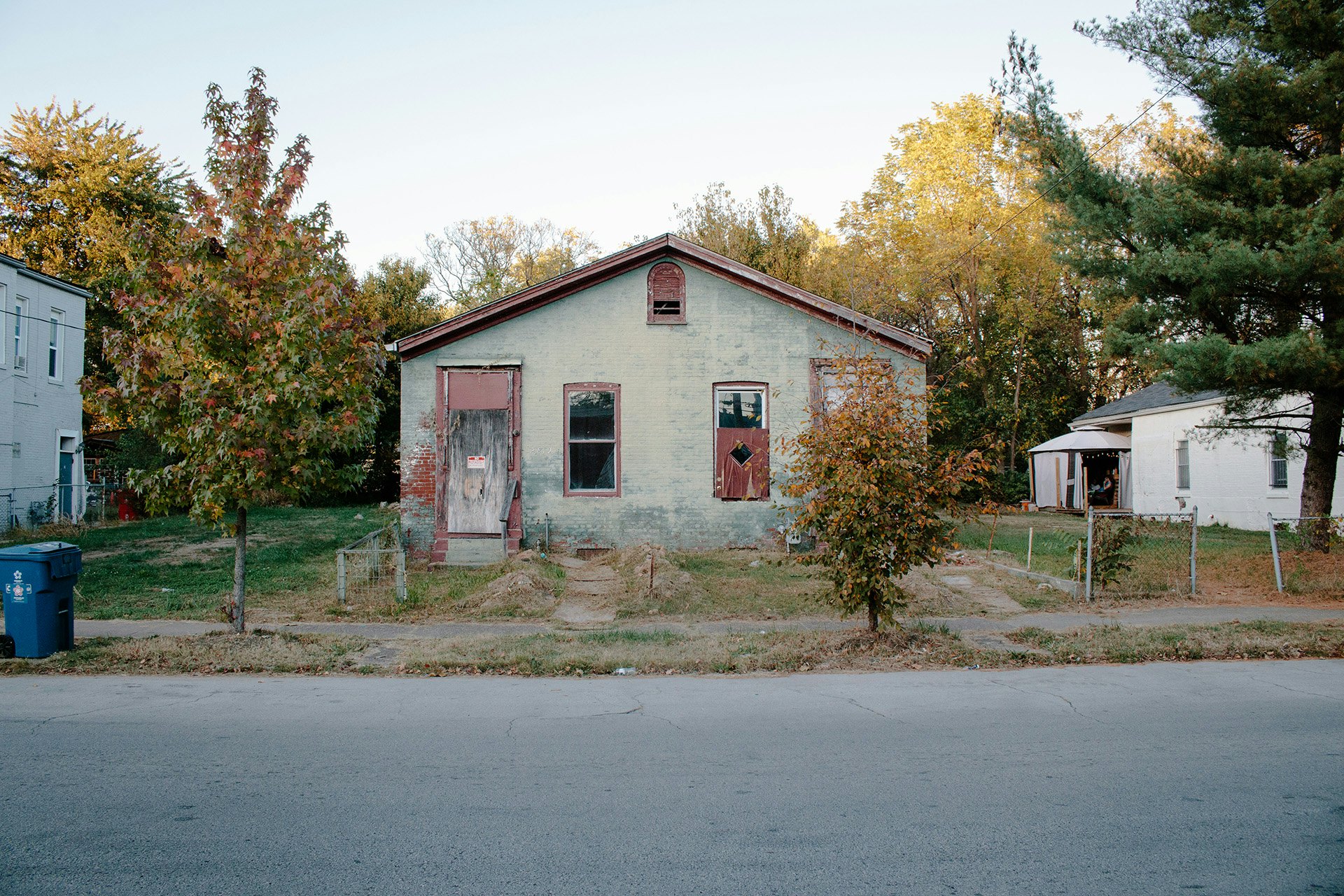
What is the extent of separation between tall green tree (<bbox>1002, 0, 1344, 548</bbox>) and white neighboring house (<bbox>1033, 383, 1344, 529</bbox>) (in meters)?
5.32

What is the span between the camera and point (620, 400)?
55.1 ft

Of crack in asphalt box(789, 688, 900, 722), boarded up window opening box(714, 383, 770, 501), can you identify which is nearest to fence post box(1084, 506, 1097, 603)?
boarded up window opening box(714, 383, 770, 501)

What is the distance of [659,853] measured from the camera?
436 cm

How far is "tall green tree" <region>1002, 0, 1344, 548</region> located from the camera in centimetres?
1265

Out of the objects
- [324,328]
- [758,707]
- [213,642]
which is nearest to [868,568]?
[758,707]

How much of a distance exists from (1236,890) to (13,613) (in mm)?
10707

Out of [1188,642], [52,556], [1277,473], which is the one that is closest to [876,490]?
[1188,642]

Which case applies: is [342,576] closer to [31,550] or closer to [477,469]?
[31,550]

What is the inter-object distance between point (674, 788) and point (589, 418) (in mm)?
11929

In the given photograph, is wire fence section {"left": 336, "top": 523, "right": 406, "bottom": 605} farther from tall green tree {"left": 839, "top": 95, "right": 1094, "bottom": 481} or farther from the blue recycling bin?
tall green tree {"left": 839, "top": 95, "right": 1094, "bottom": 481}

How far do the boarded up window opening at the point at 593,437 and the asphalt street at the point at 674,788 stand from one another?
8.83m

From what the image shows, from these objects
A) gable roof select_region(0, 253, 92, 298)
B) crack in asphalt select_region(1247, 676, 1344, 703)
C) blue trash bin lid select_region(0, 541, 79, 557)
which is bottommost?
crack in asphalt select_region(1247, 676, 1344, 703)

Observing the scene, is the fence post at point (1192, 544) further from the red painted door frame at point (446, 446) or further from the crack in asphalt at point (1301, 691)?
the red painted door frame at point (446, 446)

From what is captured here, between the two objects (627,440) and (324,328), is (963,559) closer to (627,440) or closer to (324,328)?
(627,440)
